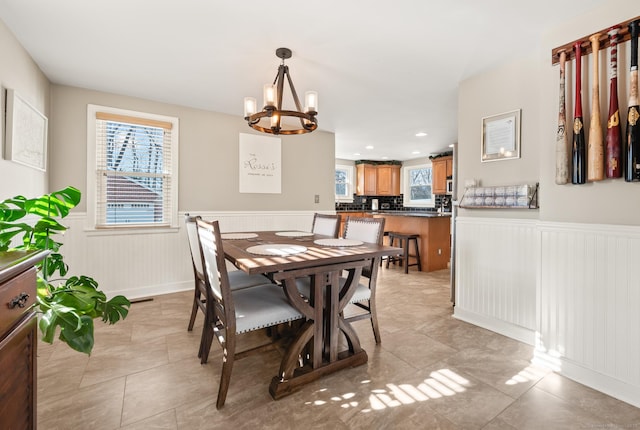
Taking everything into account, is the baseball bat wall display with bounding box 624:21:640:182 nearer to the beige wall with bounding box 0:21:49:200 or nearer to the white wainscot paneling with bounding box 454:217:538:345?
the white wainscot paneling with bounding box 454:217:538:345

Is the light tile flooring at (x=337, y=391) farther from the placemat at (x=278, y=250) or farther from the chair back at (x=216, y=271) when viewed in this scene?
the placemat at (x=278, y=250)

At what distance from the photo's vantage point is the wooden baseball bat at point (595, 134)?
1676 millimetres

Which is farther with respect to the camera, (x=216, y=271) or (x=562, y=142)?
(x=562, y=142)

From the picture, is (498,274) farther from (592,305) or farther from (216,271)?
(216,271)

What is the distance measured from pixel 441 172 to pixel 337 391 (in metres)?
5.75

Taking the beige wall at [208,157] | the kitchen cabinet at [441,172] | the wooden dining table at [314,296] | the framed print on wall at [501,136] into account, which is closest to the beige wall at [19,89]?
the beige wall at [208,157]

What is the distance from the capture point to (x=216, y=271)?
5.20 ft

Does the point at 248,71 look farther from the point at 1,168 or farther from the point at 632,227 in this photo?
the point at 632,227

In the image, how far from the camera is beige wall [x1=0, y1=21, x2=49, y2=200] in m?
1.97

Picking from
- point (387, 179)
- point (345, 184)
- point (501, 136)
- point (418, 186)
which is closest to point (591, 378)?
point (501, 136)

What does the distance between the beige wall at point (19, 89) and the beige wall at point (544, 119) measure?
11.5ft

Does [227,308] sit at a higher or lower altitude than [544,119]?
lower

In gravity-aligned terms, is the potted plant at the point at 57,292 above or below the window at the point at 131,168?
below

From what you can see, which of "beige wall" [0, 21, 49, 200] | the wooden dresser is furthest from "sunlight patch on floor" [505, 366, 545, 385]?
"beige wall" [0, 21, 49, 200]
